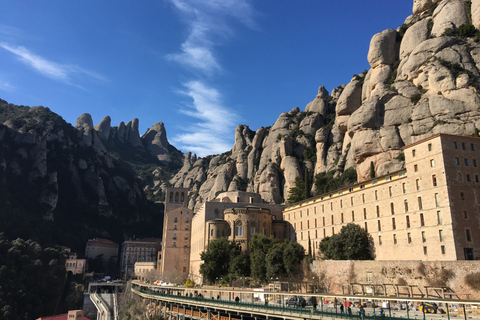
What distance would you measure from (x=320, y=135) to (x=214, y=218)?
1556 inches

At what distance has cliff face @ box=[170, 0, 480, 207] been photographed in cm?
6375

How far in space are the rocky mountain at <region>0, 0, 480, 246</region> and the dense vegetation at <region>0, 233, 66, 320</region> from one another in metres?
28.9

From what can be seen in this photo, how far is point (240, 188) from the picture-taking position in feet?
386

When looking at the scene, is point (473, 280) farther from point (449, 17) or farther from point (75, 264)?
point (75, 264)

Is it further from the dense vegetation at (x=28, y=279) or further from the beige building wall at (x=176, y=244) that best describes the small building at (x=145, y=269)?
the dense vegetation at (x=28, y=279)

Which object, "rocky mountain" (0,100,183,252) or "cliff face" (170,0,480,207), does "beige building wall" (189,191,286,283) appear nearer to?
"cliff face" (170,0,480,207)

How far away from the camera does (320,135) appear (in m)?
101

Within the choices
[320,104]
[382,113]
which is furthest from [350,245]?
[320,104]

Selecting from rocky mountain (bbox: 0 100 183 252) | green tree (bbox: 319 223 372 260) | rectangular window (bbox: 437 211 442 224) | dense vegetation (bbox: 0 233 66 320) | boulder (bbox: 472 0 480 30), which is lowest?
dense vegetation (bbox: 0 233 66 320)

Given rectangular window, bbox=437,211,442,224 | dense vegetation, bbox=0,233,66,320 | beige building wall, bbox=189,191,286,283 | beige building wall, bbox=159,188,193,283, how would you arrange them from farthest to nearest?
beige building wall, bbox=159,188,193,283
dense vegetation, bbox=0,233,66,320
beige building wall, bbox=189,191,286,283
rectangular window, bbox=437,211,442,224

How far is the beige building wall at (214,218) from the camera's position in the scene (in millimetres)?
76938

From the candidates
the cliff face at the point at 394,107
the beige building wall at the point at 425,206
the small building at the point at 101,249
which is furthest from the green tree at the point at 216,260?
the small building at the point at 101,249

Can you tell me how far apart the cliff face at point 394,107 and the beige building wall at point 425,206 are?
1348 centimetres

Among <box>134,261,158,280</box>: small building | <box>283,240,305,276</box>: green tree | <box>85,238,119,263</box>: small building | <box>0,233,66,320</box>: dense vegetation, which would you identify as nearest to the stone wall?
<box>283,240,305,276</box>: green tree
